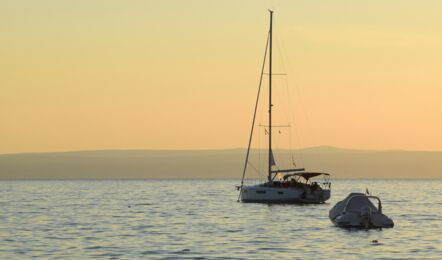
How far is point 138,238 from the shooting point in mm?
72562

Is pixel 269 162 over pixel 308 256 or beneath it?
over

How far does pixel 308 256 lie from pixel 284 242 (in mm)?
10070

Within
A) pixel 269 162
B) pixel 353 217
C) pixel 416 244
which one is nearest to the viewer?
pixel 416 244

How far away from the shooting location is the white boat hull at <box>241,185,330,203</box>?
122 meters

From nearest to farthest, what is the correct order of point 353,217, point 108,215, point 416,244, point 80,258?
point 80,258, point 416,244, point 353,217, point 108,215

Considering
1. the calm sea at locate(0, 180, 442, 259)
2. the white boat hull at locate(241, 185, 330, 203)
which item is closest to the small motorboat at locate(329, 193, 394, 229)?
the calm sea at locate(0, 180, 442, 259)

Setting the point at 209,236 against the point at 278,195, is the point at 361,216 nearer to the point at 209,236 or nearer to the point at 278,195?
the point at 209,236

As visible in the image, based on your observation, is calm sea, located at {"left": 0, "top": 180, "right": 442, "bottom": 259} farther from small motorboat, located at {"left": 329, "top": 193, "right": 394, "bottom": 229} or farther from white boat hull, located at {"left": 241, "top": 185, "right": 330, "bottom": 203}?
white boat hull, located at {"left": 241, "top": 185, "right": 330, "bottom": 203}

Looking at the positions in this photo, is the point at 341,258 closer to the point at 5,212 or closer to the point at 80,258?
the point at 80,258

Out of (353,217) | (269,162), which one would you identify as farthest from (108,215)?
(353,217)

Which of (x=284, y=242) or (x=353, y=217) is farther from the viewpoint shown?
(x=353, y=217)

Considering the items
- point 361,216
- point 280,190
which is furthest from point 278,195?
point 361,216

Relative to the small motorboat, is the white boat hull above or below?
above

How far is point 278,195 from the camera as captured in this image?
121625mm
